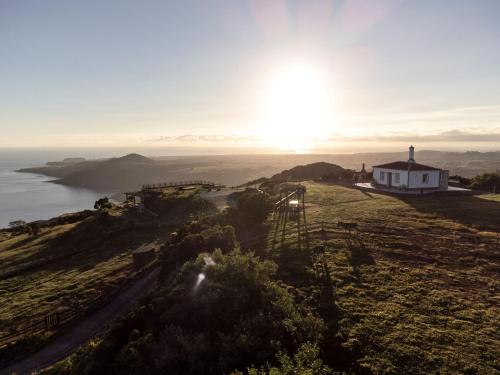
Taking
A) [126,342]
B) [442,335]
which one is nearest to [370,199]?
[442,335]

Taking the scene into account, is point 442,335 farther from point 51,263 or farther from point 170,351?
point 51,263

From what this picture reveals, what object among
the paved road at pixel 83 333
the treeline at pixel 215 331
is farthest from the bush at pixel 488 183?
the paved road at pixel 83 333

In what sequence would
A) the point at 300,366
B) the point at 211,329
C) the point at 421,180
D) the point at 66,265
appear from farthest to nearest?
the point at 421,180 → the point at 66,265 → the point at 211,329 → the point at 300,366

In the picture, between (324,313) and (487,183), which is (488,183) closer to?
(487,183)

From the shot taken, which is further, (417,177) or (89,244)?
(417,177)

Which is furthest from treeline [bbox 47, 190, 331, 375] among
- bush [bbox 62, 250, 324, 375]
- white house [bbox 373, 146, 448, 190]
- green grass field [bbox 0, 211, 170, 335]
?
white house [bbox 373, 146, 448, 190]

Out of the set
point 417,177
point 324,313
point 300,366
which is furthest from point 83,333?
point 417,177

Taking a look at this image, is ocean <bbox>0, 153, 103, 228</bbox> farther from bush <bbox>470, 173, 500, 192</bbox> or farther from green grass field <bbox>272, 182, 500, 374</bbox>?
bush <bbox>470, 173, 500, 192</bbox>
